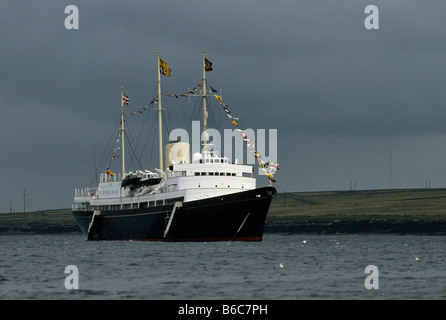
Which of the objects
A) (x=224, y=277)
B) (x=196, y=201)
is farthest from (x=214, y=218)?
(x=224, y=277)

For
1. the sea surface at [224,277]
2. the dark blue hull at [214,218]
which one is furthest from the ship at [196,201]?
the sea surface at [224,277]

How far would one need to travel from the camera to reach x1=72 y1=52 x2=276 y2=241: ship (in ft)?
284

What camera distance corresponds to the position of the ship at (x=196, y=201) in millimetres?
86625

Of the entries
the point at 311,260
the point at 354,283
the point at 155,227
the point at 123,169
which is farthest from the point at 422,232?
the point at 354,283

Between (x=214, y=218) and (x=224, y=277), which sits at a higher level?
(x=214, y=218)

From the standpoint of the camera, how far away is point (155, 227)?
96000 mm

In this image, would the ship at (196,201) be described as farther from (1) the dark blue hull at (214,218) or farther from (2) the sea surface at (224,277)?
(2) the sea surface at (224,277)

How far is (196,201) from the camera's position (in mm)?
87188

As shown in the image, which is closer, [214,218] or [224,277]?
[224,277]

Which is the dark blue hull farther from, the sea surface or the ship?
the sea surface

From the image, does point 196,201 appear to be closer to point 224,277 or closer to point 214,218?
point 214,218

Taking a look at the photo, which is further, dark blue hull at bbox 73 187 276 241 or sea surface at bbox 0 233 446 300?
dark blue hull at bbox 73 187 276 241

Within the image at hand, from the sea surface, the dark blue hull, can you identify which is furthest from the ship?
the sea surface
